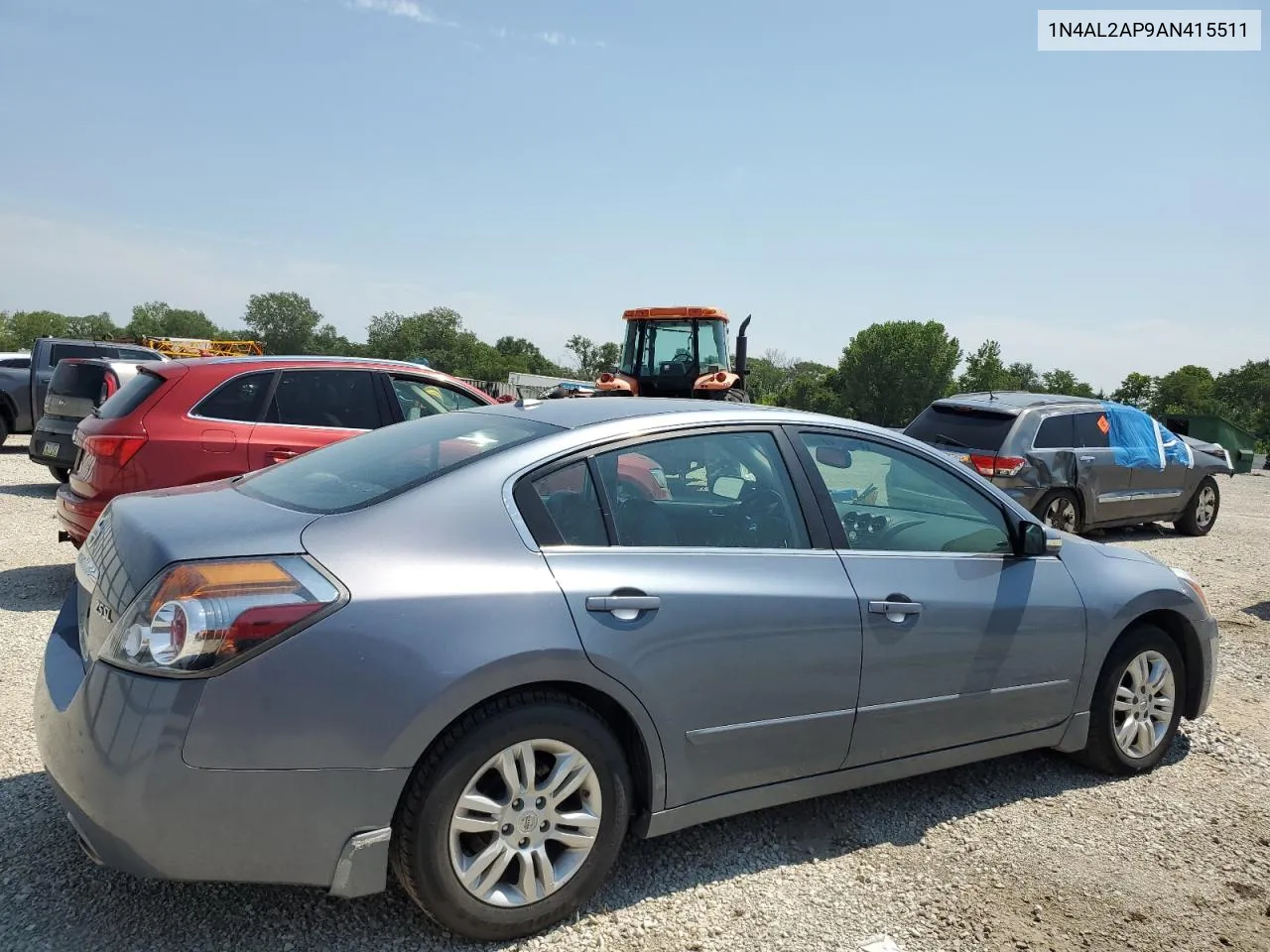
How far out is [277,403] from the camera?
21.8 ft

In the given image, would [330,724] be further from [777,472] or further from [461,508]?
[777,472]

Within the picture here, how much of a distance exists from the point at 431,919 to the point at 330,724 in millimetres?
703

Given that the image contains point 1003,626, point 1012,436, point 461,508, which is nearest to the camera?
point 461,508

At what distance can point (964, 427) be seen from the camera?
9992mm

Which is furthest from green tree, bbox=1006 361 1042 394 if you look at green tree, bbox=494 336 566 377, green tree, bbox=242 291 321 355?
green tree, bbox=242 291 321 355

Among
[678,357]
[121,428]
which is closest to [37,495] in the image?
[121,428]

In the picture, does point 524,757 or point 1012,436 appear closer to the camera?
point 524,757

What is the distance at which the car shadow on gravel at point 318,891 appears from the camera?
2.66 metres

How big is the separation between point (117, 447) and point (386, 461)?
362 cm

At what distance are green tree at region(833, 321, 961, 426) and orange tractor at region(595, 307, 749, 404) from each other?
363 feet

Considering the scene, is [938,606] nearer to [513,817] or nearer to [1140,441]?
[513,817]

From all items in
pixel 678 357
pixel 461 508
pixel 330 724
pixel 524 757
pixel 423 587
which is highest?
pixel 678 357

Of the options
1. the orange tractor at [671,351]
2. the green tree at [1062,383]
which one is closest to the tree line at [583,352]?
the green tree at [1062,383]

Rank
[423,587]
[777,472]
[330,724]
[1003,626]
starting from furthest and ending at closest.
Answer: [1003,626]
[777,472]
[423,587]
[330,724]
